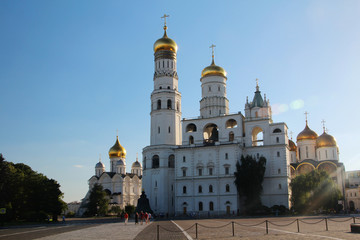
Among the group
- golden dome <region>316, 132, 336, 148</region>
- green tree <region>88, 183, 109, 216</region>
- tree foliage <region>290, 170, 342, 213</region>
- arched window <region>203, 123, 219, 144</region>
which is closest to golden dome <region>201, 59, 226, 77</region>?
arched window <region>203, 123, 219, 144</region>

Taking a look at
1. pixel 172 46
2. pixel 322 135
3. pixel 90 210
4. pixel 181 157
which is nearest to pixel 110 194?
pixel 90 210

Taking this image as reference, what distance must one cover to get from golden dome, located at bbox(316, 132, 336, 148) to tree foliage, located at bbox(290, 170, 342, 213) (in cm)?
2058

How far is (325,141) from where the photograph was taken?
6925cm

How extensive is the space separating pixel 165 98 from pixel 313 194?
25.5m

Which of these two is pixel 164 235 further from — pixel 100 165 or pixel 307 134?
pixel 100 165

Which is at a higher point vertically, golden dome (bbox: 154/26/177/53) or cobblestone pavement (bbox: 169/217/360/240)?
golden dome (bbox: 154/26/177/53)

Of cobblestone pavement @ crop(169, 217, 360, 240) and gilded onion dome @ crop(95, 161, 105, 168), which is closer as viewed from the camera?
cobblestone pavement @ crop(169, 217, 360, 240)

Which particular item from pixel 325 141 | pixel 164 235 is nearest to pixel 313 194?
pixel 325 141

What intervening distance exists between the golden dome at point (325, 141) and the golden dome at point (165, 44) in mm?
31169

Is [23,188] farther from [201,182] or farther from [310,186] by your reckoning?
[310,186]

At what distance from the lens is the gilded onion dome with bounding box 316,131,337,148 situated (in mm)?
68938

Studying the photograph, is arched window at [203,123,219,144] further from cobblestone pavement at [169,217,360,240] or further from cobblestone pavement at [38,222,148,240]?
cobblestone pavement at [38,222,148,240]

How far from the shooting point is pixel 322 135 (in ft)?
230

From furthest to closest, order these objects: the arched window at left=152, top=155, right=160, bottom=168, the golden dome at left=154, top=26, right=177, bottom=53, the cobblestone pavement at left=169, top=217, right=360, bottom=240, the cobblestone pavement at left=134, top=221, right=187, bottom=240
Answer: the golden dome at left=154, top=26, right=177, bottom=53 < the arched window at left=152, top=155, right=160, bottom=168 < the cobblestone pavement at left=134, top=221, right=187, bottom=240 < the cobblestone pavement at left=169, top=217, right=360, bottom=240
